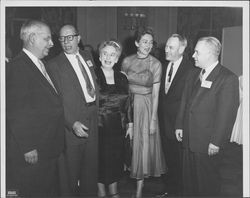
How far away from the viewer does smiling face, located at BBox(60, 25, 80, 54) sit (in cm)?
249

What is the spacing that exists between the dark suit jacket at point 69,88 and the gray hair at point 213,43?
86cm

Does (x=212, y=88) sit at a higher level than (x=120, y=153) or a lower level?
higher

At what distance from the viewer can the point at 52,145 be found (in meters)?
2.51

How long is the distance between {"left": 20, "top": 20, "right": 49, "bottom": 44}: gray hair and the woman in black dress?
457mm

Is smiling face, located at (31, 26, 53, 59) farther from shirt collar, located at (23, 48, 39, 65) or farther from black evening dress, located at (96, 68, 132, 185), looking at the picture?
black evening dress, located at (96, 68, 132, 185)

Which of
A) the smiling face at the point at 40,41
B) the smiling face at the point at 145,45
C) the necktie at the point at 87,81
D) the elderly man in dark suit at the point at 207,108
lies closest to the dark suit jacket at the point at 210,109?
the elderly man in dark suit at the point at 207,108

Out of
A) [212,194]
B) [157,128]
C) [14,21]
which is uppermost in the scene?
[14,21]

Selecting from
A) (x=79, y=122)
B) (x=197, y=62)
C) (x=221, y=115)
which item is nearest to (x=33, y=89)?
(x=79, y=122)

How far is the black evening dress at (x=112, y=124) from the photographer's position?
99.3 inches

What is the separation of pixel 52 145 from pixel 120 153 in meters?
0.50

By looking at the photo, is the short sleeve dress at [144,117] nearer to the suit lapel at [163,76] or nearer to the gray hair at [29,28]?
the suit lapel at [163,76]

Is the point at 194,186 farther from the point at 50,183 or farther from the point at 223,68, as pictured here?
the point at 50,183

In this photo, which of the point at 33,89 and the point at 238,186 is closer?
the point at 33,89

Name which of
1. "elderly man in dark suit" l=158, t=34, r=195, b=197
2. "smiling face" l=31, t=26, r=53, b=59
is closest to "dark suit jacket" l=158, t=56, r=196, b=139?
"elderly man in dark suit" l=158, t=34, r=195, b=197
